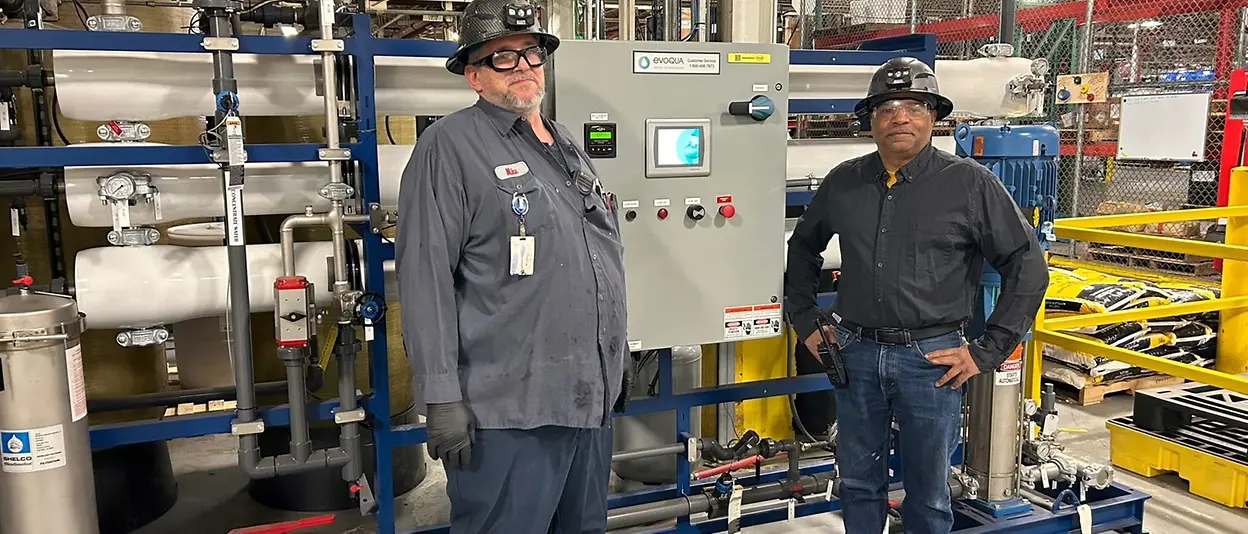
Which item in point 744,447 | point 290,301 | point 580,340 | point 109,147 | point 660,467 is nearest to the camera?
point 580,340

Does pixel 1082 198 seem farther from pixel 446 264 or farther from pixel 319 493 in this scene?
pixel 446 264

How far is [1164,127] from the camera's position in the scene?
712 centimetres

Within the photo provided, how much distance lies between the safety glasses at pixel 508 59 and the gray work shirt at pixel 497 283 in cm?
10

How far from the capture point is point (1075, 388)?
5398mm

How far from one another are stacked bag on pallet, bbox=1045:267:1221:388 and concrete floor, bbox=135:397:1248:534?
0.81 metres

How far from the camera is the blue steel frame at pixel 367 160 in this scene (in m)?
2.28

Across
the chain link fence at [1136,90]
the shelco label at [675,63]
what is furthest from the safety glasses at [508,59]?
the chain link fence at [1136,90]

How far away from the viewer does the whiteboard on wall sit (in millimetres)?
6934

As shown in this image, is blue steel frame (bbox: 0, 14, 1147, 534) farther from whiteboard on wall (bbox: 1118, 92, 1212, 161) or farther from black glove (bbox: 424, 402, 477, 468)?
whiteboard on wall (bbox: 1118, 92, 1212, 161)

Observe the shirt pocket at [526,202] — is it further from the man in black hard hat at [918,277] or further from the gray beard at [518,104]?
the man in black hard hat at [918,277]

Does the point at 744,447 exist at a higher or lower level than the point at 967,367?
lower

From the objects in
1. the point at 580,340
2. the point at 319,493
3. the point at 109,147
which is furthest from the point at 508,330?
the point at 319,493

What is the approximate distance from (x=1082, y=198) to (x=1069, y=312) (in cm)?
290

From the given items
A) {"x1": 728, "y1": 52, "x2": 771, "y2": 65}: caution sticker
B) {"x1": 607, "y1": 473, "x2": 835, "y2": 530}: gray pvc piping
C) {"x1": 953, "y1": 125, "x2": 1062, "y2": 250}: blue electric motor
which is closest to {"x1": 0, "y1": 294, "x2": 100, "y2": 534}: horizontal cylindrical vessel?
{"x1": 607, "y1": 473, "x2": 835, "y2": 530}: gray pvc piping
